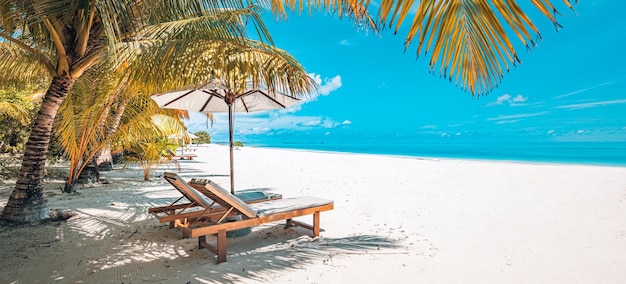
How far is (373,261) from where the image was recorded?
2967 mm

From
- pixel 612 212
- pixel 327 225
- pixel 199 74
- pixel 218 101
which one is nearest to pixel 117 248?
pixel 199 74

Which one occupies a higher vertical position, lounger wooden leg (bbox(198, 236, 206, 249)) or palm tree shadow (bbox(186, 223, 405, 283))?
lounger wooden leg (bbox(198, 236, 206, 249))

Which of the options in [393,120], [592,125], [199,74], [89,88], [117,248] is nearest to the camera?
[117,248]

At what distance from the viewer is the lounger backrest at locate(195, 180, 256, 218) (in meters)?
2.80

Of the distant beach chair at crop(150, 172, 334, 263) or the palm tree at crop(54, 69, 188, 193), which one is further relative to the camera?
the palm tree at crop(54, 69, 188, 193)

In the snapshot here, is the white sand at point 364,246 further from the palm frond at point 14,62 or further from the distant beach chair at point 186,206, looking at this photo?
the palm frond at point 14,62

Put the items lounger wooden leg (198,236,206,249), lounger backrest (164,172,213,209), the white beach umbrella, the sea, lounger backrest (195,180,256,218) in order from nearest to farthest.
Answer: lounger backrest (195,180,256,218) → lounger backrest (164,172,213,209) → lounger wooden leg (198,236,206,249) → the white beach umbrella → the sea

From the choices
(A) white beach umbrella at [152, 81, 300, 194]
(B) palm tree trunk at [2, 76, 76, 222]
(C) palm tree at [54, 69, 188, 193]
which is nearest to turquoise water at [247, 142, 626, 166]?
(A) white beach umbrella at [152, 81, 300, 194]

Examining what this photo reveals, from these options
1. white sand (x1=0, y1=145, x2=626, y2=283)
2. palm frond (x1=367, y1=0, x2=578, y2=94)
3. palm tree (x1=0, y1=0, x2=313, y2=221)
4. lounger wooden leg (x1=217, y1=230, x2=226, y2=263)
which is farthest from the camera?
palm tree (x1=0, y1=0, x2=313, y2=221)

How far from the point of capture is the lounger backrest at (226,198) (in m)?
2.80

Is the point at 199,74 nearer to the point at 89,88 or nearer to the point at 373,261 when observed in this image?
the point at 373,261

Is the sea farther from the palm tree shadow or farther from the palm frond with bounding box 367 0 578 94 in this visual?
the palm frond with bounding box 367 0 578 94

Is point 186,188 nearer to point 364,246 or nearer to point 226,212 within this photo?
point 226,212

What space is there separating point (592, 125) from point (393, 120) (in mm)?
104173
